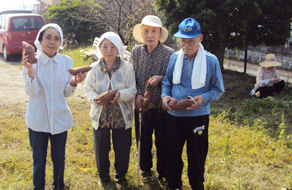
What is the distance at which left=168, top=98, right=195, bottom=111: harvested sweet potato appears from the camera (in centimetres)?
289

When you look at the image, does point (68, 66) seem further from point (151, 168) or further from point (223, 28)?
point (223, 28)

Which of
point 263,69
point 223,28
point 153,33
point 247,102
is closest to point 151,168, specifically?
point 153,33

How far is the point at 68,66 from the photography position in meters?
3.11

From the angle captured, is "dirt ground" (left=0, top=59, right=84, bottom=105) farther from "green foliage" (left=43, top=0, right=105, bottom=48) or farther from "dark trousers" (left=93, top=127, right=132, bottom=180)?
"green foliage" (left=43, top=0, right=105, bottom=48)

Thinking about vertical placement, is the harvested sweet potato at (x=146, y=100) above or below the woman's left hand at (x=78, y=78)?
below

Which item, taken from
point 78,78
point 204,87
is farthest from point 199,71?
point 78,78

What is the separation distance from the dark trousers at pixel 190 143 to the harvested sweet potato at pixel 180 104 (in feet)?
0.70

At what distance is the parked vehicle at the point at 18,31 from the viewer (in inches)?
459

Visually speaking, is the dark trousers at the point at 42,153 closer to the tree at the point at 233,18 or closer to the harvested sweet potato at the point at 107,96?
the harvested sweet potato at the point at 107,96

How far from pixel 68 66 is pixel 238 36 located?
21.3ft

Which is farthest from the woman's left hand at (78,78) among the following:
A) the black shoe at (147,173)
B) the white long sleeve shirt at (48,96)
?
the black shoe at (147,173)

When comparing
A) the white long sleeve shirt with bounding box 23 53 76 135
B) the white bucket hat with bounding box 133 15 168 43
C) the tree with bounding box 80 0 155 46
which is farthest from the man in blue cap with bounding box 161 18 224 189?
the tree with bounding box 80 0 155 46

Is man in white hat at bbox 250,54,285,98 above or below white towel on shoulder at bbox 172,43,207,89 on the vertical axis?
below

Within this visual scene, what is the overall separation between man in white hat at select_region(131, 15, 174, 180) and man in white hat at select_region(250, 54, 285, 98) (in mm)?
4029
